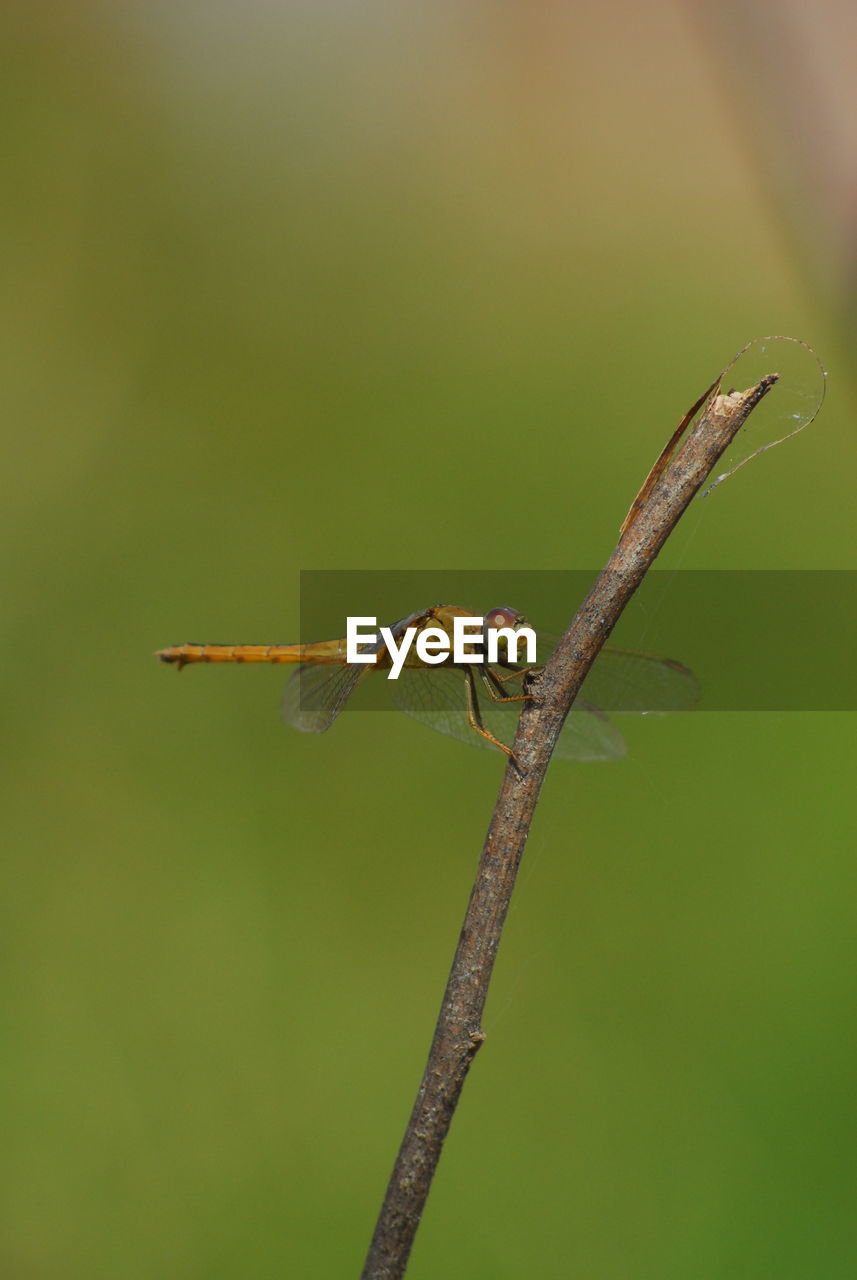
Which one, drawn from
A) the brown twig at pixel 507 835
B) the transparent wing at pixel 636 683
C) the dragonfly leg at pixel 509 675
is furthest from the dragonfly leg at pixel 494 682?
the brown twig at pixel 507 835

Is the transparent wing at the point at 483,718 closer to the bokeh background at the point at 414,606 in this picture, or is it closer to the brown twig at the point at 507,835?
the bokeh background at the point at 414,606

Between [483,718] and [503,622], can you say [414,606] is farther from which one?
Answer: [503,622]

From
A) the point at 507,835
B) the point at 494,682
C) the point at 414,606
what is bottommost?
the point at 507,835

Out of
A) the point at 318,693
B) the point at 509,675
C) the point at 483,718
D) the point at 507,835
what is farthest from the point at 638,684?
the point at 507,835

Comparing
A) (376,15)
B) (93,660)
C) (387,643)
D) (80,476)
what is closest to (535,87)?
(376,15)

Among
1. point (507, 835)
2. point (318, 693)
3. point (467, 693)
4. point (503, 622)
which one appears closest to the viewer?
point (507, 835)

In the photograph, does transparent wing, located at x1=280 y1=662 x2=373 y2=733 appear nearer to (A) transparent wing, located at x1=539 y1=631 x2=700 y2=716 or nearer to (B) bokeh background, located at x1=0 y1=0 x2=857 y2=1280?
(A) transparent wing, located at x1=539 y1=631 x2=700 y2=716

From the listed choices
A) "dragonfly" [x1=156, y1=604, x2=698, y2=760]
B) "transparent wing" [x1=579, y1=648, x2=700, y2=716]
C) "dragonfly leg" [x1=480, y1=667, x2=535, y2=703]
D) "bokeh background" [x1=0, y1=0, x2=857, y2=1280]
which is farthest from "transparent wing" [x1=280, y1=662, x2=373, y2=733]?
"bokeh background" [x1=0, y1=0, x2=857, y2=1280]
